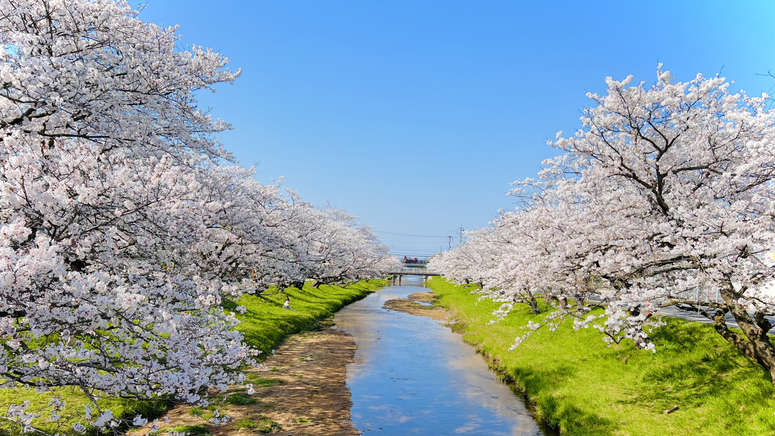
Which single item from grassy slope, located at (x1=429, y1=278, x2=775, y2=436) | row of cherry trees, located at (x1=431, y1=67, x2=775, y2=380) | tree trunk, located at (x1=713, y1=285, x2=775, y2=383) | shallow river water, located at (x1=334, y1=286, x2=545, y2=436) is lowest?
shallow river water, located at (x1=334, y1=286, x2=545, y2=436)

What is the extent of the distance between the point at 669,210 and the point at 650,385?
7277 mm

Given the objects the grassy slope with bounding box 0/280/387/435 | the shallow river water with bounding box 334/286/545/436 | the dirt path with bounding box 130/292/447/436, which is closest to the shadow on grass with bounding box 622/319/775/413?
the shallow river water with bounding box 334/286/545/436

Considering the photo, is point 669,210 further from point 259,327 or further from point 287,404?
point 259,327

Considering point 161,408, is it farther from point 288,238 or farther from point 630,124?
point 630,124

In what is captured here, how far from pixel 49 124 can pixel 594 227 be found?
46.2 feet

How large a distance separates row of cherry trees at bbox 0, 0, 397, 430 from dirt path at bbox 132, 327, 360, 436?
2691mm

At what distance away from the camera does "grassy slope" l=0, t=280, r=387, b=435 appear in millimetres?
11875

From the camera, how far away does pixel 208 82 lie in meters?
13.0

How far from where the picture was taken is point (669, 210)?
11578 millimetres

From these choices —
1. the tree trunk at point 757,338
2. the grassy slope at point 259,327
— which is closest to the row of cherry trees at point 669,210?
the tree trunk at point 757,338

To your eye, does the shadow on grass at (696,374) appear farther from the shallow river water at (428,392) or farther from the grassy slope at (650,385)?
the shallow river water at (428,392)

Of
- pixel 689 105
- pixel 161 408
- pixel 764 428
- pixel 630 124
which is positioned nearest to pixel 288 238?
pixel 161 408

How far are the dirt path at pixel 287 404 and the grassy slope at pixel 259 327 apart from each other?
1.26 metres

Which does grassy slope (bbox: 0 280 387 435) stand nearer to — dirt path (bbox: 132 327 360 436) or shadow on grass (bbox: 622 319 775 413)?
dirt path (bbox: 132 327 360 436)
